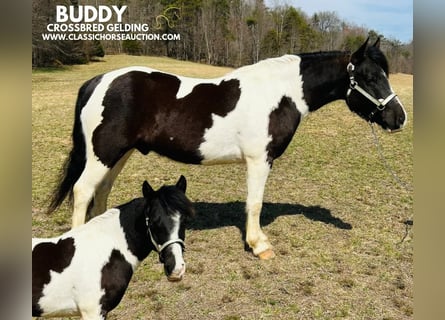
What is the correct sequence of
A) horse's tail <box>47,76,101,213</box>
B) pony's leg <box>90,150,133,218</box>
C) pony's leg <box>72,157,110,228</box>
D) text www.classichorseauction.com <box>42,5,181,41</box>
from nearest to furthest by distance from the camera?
1. pony's leg <box>72,157,110,228</box>
2. horse's tail <box>47,76,101,213</box>
3. pony's leg <box>90,150,133,218</box>
4. text www.classichorseauction.com <box>42,5,181,41</box>

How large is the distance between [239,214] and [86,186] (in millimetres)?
1932

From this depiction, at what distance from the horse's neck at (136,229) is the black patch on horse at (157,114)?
0.99 m

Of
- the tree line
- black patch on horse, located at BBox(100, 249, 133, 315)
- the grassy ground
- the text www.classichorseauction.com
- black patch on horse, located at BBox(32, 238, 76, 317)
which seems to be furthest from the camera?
the tree line

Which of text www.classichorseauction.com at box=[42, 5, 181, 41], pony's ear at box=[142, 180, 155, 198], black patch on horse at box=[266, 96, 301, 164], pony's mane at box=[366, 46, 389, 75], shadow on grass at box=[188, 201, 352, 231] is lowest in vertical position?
shadow on grass at box=[188, 201, 352, 231]

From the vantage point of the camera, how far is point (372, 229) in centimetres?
398

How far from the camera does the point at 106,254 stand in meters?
2.03

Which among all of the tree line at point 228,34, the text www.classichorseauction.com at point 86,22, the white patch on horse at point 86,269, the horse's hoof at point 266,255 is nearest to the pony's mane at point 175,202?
the white patch on horse at point 86,269

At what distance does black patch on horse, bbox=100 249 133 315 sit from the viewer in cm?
199

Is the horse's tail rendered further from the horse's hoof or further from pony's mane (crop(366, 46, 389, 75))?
pony's mane (crop(366, 46, 389, 75))

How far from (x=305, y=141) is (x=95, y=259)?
231 inches

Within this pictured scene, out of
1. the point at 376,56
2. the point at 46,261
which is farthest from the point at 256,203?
the point at 46,261

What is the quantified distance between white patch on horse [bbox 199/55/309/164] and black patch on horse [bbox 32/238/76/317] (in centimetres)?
148

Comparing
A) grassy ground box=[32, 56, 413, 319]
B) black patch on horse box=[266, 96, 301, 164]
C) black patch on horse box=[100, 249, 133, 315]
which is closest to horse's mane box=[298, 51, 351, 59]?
black patch on horse box=[266, 96, 301, 164]
